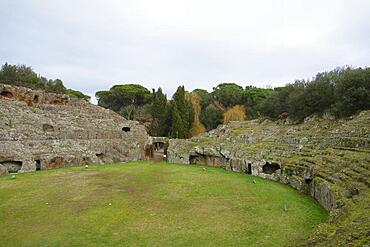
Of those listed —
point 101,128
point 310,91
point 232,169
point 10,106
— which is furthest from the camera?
point 101,128

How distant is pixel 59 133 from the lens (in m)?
26.1

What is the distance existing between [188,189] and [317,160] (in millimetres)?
6393

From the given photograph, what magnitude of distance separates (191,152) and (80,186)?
42.1 ft

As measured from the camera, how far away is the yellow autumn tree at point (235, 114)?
4559 centimetres

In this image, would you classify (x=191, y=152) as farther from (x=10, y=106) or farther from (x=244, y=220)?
(x=244, y=220)

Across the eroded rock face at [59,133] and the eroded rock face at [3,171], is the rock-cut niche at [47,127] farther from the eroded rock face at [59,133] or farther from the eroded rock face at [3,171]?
the eroded rock face at [3,171]

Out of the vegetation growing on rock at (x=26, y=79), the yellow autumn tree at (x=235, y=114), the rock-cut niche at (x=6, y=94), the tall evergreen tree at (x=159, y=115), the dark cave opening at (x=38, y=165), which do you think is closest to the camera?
the dark cave opening at (x=38, y=165)

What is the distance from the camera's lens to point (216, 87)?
58094 millimetres

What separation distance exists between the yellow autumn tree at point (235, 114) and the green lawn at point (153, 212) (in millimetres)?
28503

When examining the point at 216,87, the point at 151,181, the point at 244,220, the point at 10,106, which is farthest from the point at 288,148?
the point at 216,87

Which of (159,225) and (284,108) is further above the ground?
(284,108)

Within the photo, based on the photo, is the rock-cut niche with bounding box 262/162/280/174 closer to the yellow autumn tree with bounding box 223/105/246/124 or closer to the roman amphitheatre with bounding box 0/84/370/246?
the roman amphitheatre with bounding box 0/84/370/246

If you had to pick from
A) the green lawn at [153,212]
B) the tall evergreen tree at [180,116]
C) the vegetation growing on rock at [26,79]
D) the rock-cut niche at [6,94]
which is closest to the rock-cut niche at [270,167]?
the green lawn at [153,212]

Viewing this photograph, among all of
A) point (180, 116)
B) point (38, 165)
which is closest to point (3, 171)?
point (38, 165)
